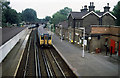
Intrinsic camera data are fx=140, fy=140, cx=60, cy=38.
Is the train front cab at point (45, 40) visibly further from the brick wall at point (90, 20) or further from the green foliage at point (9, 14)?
the green foliage at point (9, 14)

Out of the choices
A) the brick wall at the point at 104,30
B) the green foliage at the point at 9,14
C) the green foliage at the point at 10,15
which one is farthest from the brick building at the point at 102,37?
the green foliage at the point at 10,15

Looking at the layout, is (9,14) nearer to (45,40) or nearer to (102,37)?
(45,40)

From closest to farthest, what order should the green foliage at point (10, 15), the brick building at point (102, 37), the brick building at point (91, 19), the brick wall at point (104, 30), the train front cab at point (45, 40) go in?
the brick building at point (102, 37), the brick wall at point (104, 30), the train front cab at point (45, 40), the brick building at point (91, 19), the green foliage at point (10, 15)

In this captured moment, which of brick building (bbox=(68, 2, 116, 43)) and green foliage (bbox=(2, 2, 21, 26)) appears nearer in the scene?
brick building (bbox=(68, 2, 116, 43))

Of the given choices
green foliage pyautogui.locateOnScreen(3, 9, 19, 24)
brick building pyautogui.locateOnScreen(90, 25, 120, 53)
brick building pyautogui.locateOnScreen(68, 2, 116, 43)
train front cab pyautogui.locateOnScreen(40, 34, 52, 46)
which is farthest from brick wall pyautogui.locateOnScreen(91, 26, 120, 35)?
green foliage pyautogui.locateOnScreen(3, 9, 19, 24)

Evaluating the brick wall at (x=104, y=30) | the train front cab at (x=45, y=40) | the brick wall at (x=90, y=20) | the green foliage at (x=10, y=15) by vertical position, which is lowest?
the train front cab at (x=45, y=40)

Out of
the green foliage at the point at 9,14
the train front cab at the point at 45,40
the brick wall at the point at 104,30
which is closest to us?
the brick wall at the point at 104,30

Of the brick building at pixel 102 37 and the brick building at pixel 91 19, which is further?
the brick building at pixel 91 19

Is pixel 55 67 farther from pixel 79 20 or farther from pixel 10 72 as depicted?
pixel 79 20

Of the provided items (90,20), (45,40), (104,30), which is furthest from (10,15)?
(104,30)

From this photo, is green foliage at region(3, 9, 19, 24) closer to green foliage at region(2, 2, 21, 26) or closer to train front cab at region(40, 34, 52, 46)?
green foliage at region(2, 2, 21, 26)

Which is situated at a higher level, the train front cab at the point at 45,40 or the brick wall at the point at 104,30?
the brick wall at the point at 104,30

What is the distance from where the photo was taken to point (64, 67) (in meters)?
17.7

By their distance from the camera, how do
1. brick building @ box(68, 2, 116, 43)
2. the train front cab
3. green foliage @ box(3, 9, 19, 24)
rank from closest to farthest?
1. the train front cab
2. brick building @ box(68, 2, 116, 43)
3. green foliage @ box(3, 9, 19, 24)
